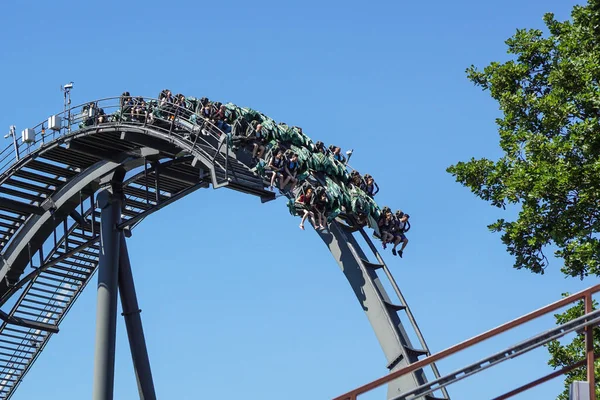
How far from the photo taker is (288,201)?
22.4 m

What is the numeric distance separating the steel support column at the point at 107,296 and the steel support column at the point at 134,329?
777 mm

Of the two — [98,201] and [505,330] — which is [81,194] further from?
[505,330]

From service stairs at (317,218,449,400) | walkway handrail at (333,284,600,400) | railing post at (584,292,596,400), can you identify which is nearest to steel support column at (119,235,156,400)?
service stairs at (317,218,449,400)

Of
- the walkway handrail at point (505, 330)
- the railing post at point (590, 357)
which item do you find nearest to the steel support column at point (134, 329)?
the walkway handrail at point (505, 330)

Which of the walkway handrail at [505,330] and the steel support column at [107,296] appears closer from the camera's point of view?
the walkway handrail at [505,330]

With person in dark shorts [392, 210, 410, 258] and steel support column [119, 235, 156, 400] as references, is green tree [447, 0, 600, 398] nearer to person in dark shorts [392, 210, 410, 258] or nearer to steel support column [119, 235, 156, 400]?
person in dark shorts [392, 210, 410, 258]

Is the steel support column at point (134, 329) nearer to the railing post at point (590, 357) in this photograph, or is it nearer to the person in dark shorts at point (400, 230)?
the person in dark shorts at point (400, 230)

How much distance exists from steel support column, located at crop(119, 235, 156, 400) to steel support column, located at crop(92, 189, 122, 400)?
777mm

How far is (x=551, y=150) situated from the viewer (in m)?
19.5

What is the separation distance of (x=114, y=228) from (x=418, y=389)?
18.6 meters

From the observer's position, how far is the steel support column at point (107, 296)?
2592 centimetres

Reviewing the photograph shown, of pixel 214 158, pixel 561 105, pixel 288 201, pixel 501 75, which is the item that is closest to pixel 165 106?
pixel 214 158

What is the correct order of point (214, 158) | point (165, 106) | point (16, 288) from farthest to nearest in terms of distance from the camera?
point (16, 288) < point (165, 106) < point (214, 158)

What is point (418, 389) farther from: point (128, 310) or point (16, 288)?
point (16, 288)
